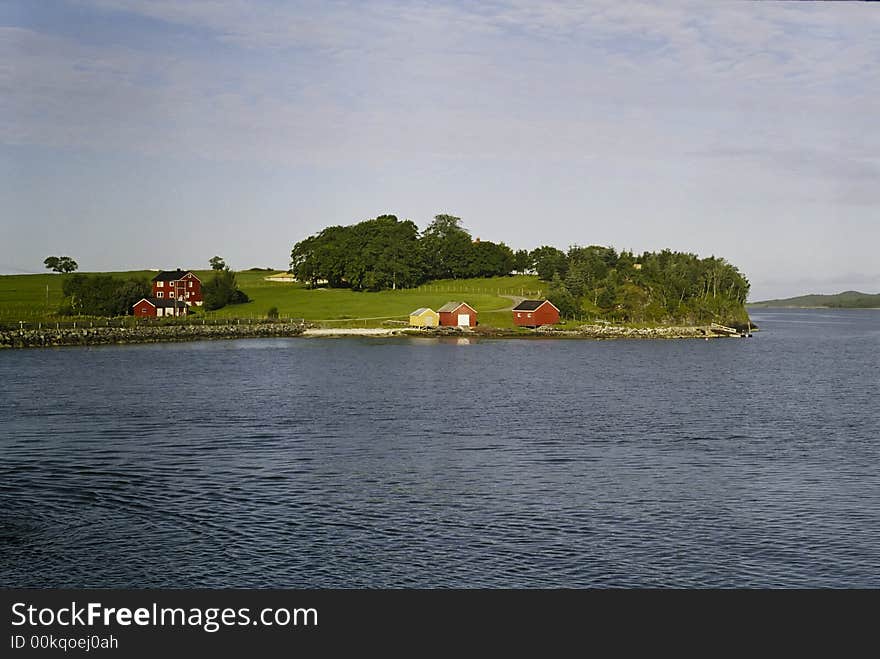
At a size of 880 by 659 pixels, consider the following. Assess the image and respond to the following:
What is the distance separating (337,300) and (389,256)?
13.2 metres

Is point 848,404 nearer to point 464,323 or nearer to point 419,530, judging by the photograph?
point 419,530

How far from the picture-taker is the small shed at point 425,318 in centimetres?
11838

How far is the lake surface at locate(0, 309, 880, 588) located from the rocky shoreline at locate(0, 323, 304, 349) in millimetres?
37067

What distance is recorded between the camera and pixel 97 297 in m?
113

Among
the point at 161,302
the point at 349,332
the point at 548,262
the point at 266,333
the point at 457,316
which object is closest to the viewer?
the point at 349,332

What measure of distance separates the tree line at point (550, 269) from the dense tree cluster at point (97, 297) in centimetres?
4069

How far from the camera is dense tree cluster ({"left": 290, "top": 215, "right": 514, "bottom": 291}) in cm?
14950

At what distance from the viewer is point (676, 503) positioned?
23.6 metres

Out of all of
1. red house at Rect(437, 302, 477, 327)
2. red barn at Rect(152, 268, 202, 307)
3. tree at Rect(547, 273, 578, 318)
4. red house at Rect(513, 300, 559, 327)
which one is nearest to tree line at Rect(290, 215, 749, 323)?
tree at Rect(547, 273, 578, 318)

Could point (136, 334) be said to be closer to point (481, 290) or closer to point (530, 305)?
point (530, 305)

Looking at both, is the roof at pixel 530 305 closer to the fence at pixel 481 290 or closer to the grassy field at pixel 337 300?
the grassy field at pixel 337 300

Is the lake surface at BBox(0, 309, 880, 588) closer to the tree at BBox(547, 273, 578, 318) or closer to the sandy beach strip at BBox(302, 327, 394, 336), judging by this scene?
the sandy beach strip at BBox(302, 327, 394, 336)

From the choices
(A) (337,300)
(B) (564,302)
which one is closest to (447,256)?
(A) (337,300)

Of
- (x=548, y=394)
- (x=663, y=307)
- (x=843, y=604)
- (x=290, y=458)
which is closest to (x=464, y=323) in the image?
(x=663, y=307)
